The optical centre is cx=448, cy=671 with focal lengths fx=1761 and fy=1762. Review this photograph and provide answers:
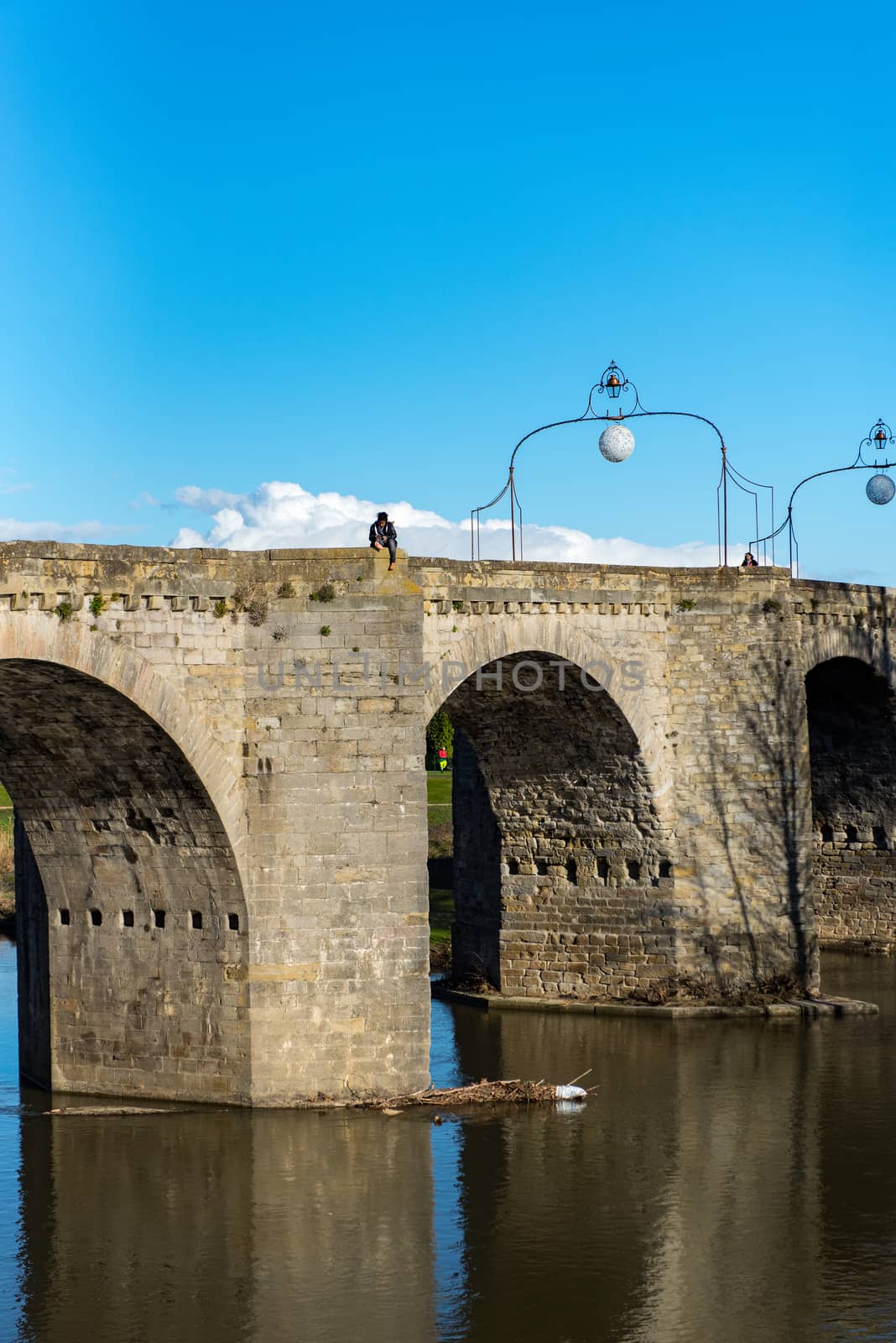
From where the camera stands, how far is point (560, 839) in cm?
2880

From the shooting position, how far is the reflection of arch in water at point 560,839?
27.2 m

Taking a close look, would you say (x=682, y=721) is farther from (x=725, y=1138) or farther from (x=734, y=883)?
(x=725, y=1138)

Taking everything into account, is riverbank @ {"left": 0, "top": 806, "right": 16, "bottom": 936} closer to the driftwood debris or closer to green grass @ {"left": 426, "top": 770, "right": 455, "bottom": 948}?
green grass @ {"left": 426, "top": 770, "right": 455, "bottom": 948}

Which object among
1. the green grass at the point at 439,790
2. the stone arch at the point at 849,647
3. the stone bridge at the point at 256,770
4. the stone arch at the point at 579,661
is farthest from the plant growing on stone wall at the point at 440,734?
the stone bridge at the point at 256,770

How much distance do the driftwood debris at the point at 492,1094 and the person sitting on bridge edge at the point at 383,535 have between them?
656 centimetres

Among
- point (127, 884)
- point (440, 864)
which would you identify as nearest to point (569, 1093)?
point (127, 884)

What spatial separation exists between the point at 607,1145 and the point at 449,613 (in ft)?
24.0

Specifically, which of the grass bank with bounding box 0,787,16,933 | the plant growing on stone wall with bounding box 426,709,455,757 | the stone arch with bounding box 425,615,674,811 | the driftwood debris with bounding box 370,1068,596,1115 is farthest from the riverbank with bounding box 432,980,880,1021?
the plant growing on stone wall with bounding box 426,709,455,757

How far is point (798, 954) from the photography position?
1120 inches

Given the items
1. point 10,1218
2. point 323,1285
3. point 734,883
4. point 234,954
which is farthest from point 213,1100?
point 734,883

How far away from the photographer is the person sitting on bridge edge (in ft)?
71.8

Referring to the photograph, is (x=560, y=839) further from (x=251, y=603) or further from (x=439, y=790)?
(x=439, y=790)

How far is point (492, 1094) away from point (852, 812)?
50.7 ft

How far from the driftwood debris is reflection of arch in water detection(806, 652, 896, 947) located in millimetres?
13392
